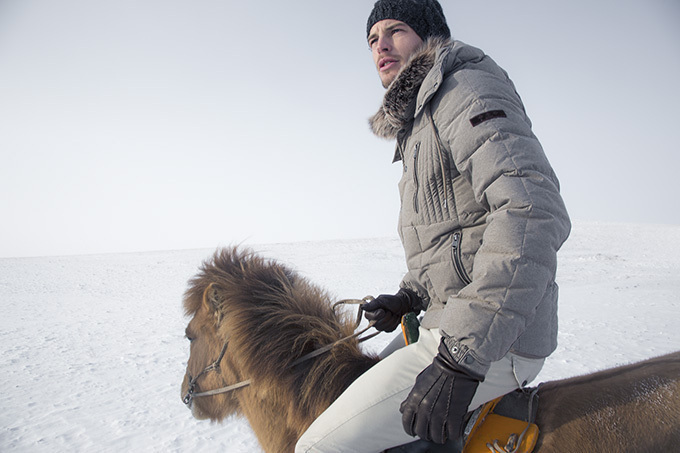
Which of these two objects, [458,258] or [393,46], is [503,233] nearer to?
[458,258]

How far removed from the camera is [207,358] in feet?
7.09

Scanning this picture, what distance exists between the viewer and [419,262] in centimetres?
159

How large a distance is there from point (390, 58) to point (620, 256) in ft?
72.5

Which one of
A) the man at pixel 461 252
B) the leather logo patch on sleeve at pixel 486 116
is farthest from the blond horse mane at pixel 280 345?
the leather logo patch on sleeve at pixel 486 116

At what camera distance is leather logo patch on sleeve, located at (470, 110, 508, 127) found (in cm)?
129

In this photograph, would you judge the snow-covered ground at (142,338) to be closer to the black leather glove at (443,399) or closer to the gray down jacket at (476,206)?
the gray down jacket at (476,206)

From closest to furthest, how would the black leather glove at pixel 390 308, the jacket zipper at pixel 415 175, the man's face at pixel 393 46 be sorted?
Result: the jacket zipper at pixel 415 175 < the man's face at pixel 393 46 < the black leather glove at pixel 390 308

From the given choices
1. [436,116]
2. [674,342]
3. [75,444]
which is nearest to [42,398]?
[75,444]

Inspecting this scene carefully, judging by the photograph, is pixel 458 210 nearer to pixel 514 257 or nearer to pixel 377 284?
pixel 514 257

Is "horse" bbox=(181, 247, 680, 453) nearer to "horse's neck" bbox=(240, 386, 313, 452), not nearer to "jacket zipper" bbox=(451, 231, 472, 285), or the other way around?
"horse's neck" bbox=(240, 386, 313, 452)

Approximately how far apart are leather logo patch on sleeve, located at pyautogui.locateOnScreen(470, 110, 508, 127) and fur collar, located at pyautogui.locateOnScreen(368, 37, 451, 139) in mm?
345

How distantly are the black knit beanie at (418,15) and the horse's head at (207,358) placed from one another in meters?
1.69

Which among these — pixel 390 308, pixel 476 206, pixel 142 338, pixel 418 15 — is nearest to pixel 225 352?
pixel 390 308

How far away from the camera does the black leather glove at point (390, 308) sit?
6.64 ft
